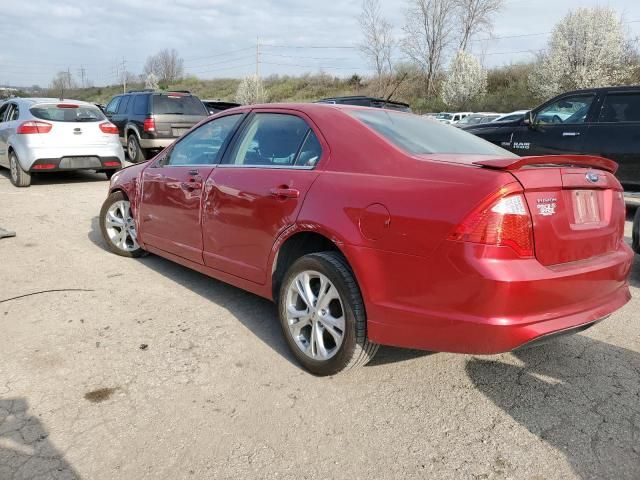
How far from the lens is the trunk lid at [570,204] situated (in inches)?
99.1

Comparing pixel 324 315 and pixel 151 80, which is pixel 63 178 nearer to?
pixel 324 315

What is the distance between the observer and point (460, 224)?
2.43 meters

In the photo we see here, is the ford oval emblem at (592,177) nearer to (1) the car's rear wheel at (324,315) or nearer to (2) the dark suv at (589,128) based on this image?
(1) the car's rear wheel at (324,315)

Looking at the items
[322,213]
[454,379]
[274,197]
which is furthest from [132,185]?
[454,379]

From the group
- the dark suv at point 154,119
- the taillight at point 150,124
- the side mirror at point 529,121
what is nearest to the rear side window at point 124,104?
the dark suv at point 154,119

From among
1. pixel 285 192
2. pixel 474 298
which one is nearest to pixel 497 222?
pixel 474 298

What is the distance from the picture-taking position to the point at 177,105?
12734 millimetres

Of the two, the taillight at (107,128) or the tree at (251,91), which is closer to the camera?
the taillight at (107,128)

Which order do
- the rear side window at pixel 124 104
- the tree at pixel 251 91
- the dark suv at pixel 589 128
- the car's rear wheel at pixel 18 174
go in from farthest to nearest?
the tree at pixel 251 91
the rear side window at pixel 124 104
the car's rear wheel at pixel 18 174
the dark suv at pixel 589 128

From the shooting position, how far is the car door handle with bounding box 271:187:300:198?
3.22 meters

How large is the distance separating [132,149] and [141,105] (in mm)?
1098

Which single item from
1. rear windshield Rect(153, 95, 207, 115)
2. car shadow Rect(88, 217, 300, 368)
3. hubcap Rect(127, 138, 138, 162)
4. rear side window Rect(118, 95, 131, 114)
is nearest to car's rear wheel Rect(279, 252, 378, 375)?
car shadow Rect(88, 217, 300, 368)

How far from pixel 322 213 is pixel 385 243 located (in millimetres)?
480

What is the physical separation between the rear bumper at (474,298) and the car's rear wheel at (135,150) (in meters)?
11.1
